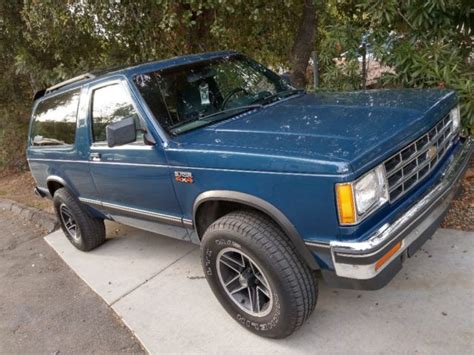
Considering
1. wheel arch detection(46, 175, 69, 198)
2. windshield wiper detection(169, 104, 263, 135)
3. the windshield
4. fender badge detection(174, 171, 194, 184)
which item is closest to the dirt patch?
wheel arch detection(46, 175, 69, 198)

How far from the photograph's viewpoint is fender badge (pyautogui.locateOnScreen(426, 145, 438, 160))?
2.73 m

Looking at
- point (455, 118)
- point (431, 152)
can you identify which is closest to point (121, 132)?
point (431, 152)

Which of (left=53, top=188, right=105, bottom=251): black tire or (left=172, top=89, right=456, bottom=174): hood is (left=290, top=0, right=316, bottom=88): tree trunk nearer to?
(left=172, top=89, right=456, bottom=174): hood

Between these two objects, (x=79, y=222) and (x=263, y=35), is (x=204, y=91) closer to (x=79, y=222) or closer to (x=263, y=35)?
(x=79, y=222)

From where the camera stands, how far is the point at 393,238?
2.26 metres

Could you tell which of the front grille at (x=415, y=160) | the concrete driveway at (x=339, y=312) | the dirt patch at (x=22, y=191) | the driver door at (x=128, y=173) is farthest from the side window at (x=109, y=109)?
the dirt patch at (x=22, y=191)

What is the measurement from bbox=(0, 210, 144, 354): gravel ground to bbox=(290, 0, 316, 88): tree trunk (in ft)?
13.9

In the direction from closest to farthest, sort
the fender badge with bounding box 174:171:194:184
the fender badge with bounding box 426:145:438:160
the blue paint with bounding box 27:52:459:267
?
the blue paint with bounding box 27:52:459:267 → the fender badge with bounding box 426:145:438:160 → the fender badge with bounding box 174:171:194:184

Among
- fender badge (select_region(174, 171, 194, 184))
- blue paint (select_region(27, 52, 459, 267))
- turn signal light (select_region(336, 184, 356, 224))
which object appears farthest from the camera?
fender badge (select_region(174, 171, 194, 184))

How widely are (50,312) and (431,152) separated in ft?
11.1

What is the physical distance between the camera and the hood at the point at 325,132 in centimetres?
223

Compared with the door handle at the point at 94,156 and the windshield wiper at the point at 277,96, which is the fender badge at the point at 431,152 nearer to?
the windshield wiper at the point at 277,96

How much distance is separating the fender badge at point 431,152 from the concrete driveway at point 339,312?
94 cm

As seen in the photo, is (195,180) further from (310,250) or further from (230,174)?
(310,250)
